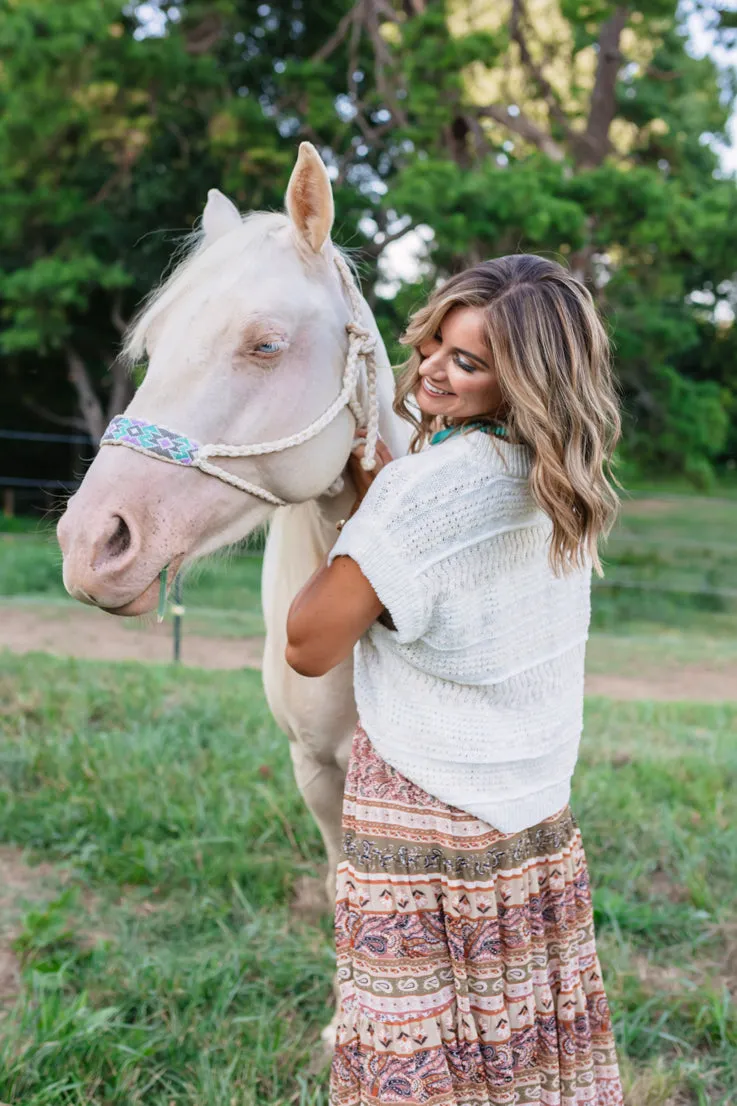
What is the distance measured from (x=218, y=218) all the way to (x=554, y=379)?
808 mm

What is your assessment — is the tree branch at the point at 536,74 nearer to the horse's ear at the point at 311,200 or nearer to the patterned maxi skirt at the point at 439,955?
the horse's ear at the point at 311,200

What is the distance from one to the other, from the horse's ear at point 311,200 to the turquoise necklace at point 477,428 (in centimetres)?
41

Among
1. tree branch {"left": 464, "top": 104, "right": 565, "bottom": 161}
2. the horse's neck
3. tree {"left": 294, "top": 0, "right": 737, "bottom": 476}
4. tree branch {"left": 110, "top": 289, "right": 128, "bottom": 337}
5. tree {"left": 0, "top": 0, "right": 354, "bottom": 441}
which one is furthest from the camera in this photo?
tree branch {"left": 110, "top": 289, "right": 128, "bottom": 337}

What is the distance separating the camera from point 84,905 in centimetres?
298

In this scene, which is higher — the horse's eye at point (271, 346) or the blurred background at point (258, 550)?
the horse's eye at point (271, 346)

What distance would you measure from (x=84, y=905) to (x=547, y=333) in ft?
8.35

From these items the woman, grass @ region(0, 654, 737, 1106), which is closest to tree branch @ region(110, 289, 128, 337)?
grass @ region(0, 654, 737, 1106)

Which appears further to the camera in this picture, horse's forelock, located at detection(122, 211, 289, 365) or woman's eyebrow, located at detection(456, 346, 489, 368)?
horse's forelock, located at detection(122, 211, 289, 365)

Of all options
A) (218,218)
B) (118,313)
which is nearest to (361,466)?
(218,218)

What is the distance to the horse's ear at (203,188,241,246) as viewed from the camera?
1702 mm

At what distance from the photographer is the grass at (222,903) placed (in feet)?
7.12

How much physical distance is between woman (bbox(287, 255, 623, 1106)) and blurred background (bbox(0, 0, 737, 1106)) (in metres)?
0.52

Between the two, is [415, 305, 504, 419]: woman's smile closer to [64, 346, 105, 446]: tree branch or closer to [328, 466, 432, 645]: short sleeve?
[328, 466, 432, 645]: short sleeve

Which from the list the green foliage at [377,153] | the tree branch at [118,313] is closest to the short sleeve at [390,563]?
the green foliage at [377,153]
